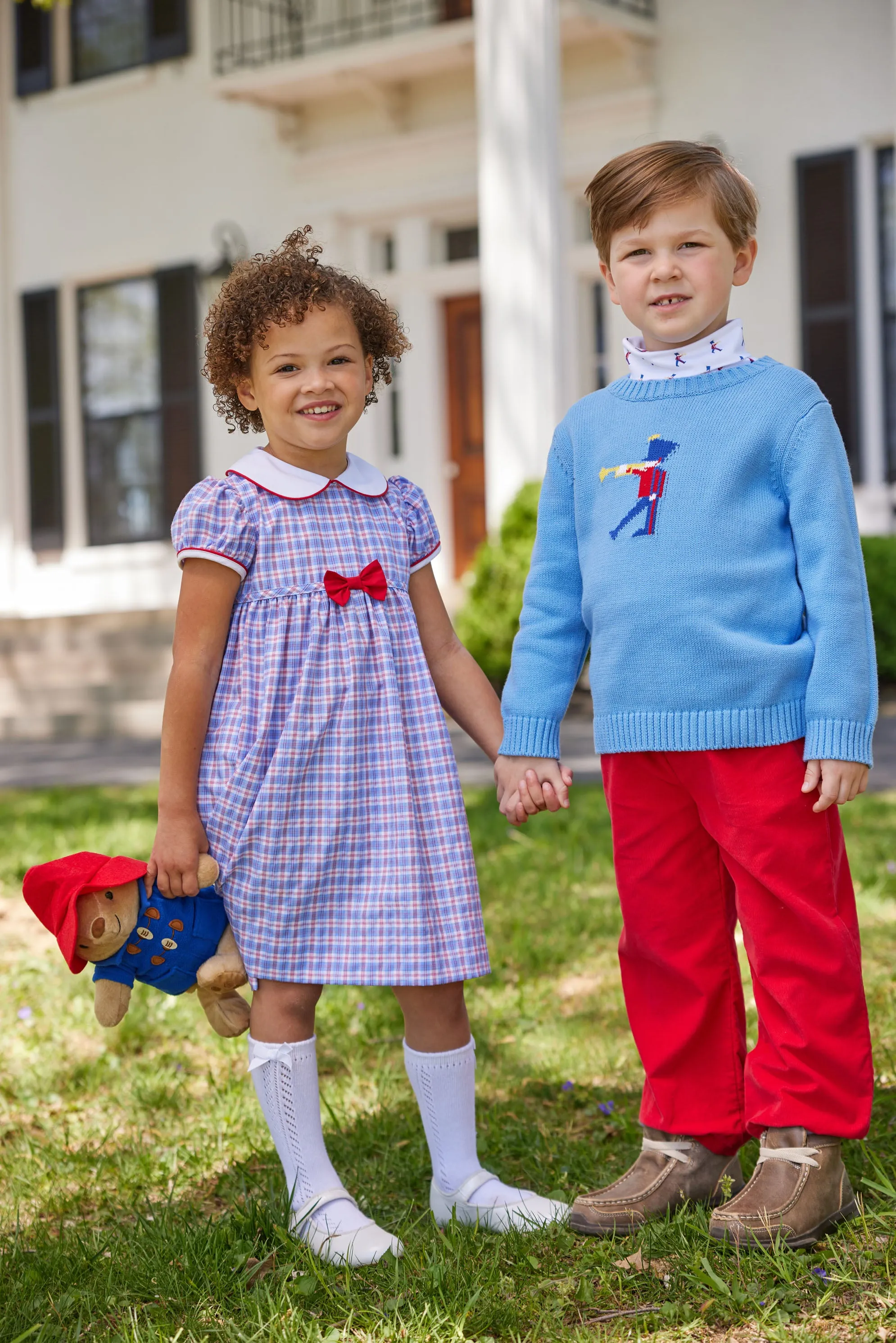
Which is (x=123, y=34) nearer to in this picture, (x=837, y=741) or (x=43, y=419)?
(x=43, y=419)

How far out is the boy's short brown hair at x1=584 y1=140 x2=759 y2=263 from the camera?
2.08 metres

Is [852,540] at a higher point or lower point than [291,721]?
higher

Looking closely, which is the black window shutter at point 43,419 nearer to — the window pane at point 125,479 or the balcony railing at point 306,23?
the window pane at point 125,479

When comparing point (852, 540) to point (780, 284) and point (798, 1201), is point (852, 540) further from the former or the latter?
point (780, 284)

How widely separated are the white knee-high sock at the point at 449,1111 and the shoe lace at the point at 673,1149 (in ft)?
0.72

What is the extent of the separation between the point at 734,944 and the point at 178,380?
1025 cm

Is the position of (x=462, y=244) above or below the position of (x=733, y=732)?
above

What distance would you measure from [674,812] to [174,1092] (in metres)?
1.27

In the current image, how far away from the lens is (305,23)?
10945 mm

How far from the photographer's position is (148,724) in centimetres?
953

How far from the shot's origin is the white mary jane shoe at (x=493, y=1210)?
84.7 inches

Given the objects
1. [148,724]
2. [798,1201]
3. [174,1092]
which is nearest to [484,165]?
[148,724]

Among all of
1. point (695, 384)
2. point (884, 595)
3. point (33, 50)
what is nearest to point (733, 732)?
point (695, 384)

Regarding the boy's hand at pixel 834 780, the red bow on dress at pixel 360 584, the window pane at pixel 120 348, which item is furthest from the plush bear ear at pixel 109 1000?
the window pane at pixel 120 348
